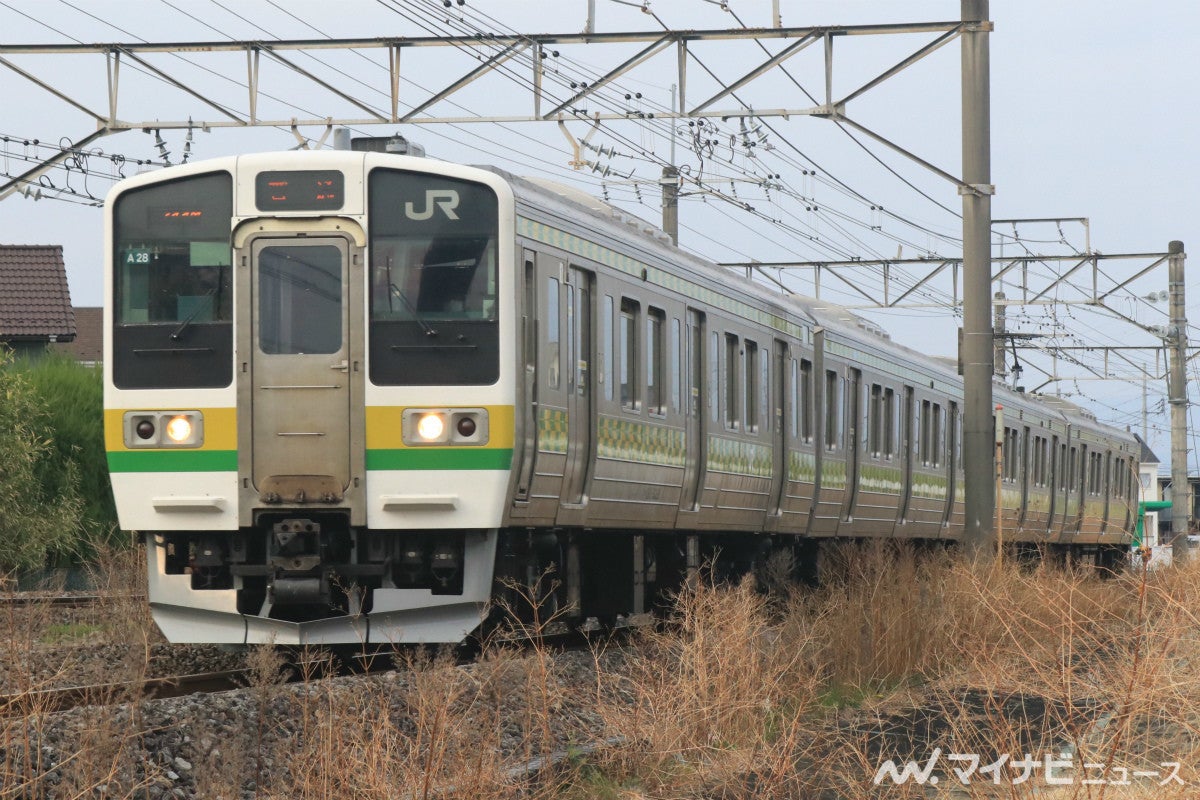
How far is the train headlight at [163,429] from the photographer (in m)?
10.4

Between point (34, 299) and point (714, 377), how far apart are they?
76.1 ft

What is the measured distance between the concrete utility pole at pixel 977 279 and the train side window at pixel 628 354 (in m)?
4.11

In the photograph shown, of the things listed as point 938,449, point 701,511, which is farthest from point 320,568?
point 938,449

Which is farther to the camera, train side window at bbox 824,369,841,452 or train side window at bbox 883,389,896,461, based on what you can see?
train side window at bbox 883,389,896,461

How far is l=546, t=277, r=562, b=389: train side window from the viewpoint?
11.0 metres

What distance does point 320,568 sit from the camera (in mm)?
10273

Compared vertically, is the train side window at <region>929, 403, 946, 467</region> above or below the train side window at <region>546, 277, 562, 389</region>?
below

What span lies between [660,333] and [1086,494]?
22.7 meters

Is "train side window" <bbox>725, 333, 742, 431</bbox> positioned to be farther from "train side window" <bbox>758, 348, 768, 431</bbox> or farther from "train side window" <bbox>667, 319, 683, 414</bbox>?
"train side window" <bbox>667, 319, 683, 414</bbox>

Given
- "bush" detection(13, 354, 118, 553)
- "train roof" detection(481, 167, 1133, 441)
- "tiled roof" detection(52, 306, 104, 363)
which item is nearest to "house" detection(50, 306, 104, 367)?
"tiled roof" detection(52, 306, 104, 363)

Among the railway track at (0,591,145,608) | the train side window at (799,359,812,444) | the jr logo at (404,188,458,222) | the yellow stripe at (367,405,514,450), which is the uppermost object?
the jr logo at (404,188,458,222)

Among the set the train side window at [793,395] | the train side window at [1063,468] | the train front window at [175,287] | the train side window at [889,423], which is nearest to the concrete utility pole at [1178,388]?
the train side window at [1063,468]

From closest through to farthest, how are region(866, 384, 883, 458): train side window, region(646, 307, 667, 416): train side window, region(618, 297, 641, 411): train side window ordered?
region(618, 297, 641, 411): train side window, region(646, 307, 667, 416): train side window, region(866, 384, 883, 458): train side window

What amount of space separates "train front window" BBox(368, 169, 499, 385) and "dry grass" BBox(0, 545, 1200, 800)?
171 cm
